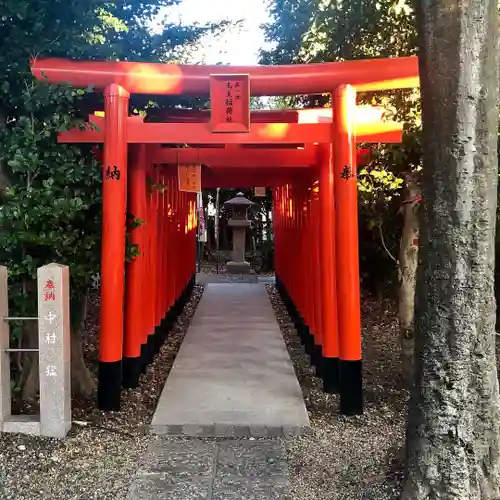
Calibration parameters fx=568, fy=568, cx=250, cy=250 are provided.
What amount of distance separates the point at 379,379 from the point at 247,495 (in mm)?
3232

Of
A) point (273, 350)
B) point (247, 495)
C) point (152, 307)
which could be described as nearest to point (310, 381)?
point (273, 350)

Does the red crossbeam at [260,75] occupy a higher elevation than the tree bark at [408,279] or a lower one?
higher

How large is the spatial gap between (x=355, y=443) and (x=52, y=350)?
7.76 feet

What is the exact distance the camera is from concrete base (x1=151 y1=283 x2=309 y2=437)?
15.1 feet

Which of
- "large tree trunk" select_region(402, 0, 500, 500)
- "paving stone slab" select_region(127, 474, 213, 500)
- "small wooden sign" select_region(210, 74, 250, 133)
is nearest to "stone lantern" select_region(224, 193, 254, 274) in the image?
"small wooden sign" select_region(210, 74, 250, 133)

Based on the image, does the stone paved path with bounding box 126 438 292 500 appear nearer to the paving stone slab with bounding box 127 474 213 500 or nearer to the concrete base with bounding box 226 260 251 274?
the paving stone slab with bounding box 127 474 213 500

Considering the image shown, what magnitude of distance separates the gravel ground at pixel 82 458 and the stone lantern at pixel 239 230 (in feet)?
40.7

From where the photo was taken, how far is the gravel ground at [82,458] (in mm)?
3422

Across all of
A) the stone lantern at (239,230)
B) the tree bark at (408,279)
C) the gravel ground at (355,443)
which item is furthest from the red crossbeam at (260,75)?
the stone lantern at (239,230)

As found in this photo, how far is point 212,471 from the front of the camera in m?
3.73

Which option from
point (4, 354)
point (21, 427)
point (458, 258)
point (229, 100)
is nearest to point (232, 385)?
point (21, 427)

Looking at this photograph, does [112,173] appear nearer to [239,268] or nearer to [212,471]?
[212,471]

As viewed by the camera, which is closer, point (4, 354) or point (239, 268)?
point (4, 354)

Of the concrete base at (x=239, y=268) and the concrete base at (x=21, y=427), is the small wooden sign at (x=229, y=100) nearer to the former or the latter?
the concrete base at (x=21, y=427)
